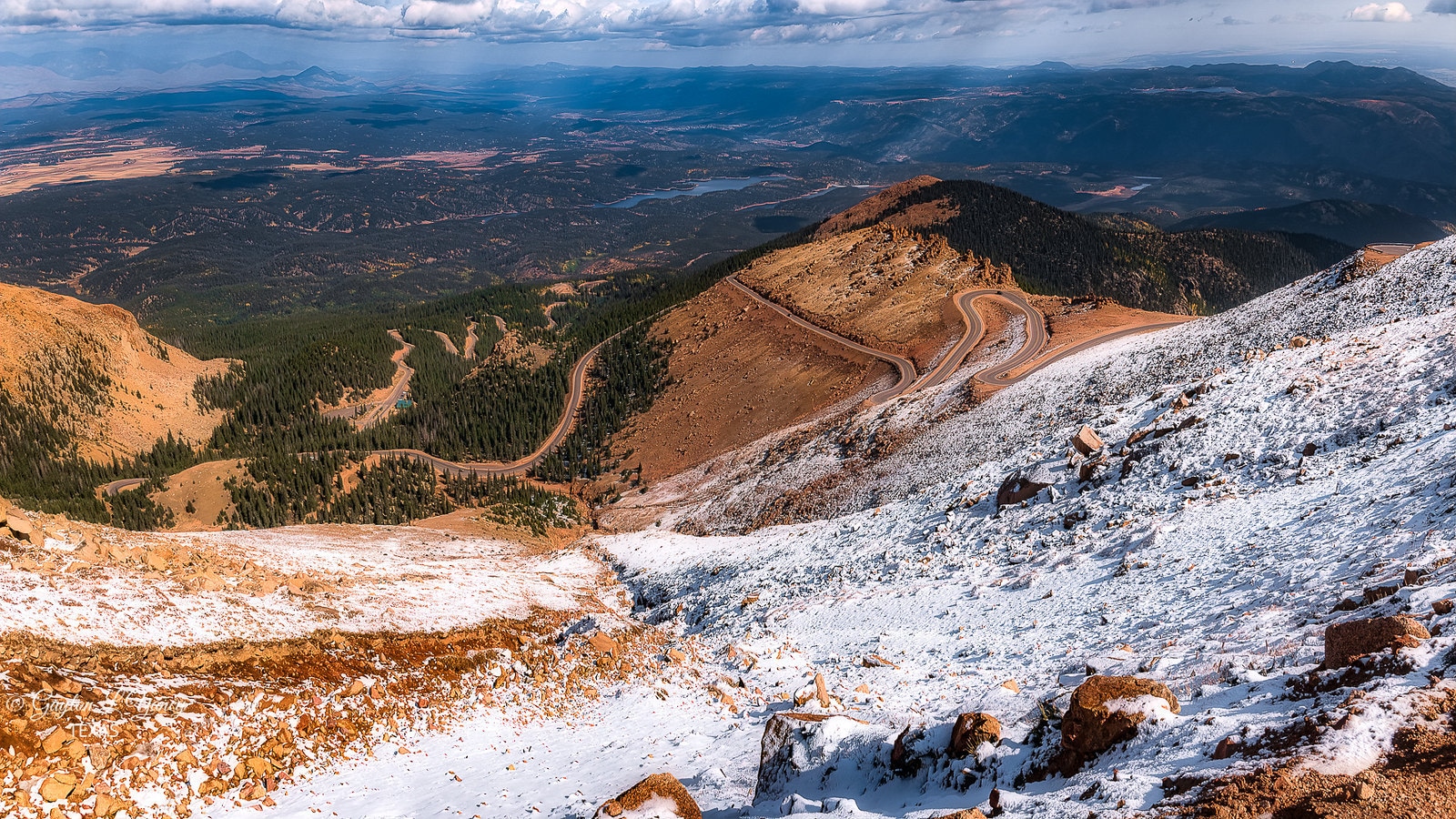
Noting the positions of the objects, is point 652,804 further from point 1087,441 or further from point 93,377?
point 93,377

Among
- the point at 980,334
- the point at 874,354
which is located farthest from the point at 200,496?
the point at 980,334

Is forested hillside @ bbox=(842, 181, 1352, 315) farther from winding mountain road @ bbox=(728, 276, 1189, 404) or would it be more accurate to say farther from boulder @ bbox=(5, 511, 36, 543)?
boulder @ bbox=(5, 511, 36, 543)

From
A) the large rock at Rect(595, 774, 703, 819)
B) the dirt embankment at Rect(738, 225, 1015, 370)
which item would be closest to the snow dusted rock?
the large rock at Rect(595, 774, 703, 819)

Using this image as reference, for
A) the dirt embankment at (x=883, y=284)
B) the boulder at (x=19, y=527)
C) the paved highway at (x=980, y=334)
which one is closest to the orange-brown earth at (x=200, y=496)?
the boulder at (x=19, y=527)

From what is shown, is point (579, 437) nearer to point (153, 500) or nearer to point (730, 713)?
point (153, 500)

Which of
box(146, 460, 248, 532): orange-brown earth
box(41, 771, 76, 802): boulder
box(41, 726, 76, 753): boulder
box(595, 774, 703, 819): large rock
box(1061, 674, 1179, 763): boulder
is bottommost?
box(146, 460, 248, 532): orange-brown earth

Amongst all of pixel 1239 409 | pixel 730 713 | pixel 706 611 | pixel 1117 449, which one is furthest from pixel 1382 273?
pixel 730 713
